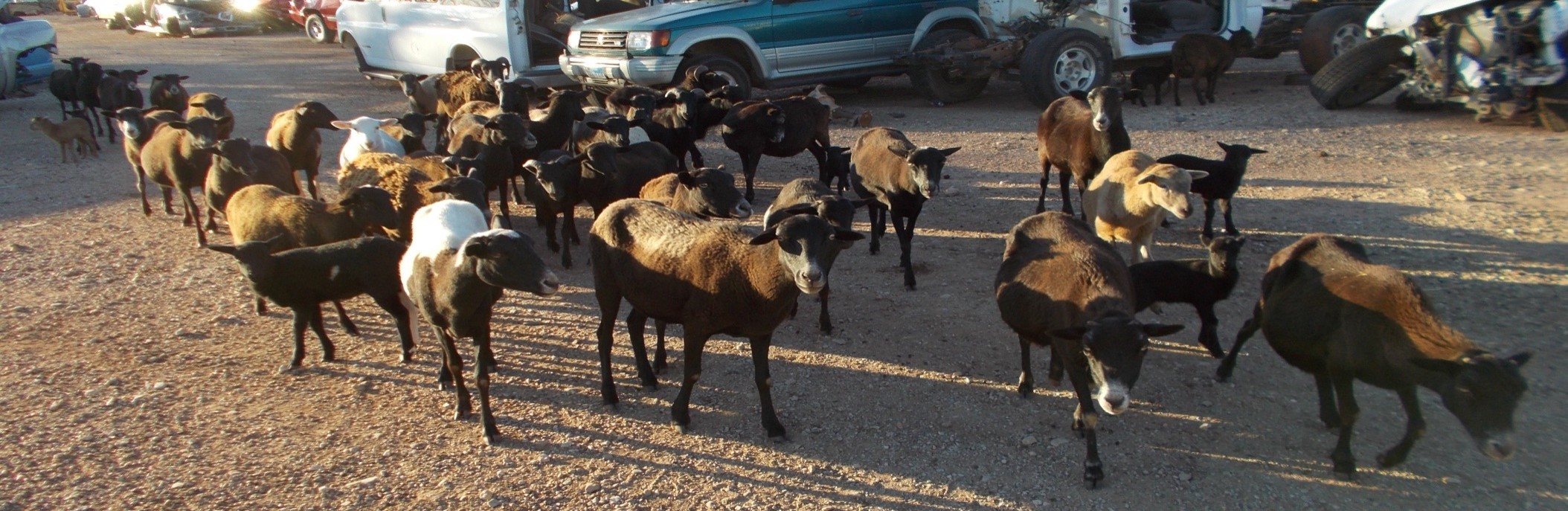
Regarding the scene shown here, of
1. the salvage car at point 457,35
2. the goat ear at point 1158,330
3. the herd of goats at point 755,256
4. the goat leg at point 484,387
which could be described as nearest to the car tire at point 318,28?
the salvage car at point 457,35

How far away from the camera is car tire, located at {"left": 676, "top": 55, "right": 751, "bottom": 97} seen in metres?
14.0

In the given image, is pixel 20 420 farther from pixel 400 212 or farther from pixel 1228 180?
pixel 1228 180

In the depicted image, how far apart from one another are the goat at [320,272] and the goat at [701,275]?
1.46 meters

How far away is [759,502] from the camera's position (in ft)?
16.1

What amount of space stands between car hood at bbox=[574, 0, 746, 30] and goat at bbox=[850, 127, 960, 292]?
221 inches

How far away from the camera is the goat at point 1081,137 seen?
8781mm

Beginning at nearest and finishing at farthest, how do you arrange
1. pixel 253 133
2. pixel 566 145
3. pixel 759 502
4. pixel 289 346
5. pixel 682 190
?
pixel 759 502 < pixel 289 346 < pixel 682 190 < pixel 566 145 < pixel 253 133

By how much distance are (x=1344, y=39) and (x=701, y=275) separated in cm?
1396

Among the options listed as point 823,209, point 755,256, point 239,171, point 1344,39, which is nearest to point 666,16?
point 239,171

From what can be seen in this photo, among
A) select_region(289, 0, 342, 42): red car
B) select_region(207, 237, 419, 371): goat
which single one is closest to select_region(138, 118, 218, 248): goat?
→ select_region(207, 237, 419, 371): goat

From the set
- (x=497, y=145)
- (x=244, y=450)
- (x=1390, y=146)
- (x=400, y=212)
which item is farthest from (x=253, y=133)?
(x=1390, y=146)

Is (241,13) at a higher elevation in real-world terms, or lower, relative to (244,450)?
higher

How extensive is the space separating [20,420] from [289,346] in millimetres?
1554

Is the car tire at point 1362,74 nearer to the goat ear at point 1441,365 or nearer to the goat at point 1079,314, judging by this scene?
the goat at point 1079,314
